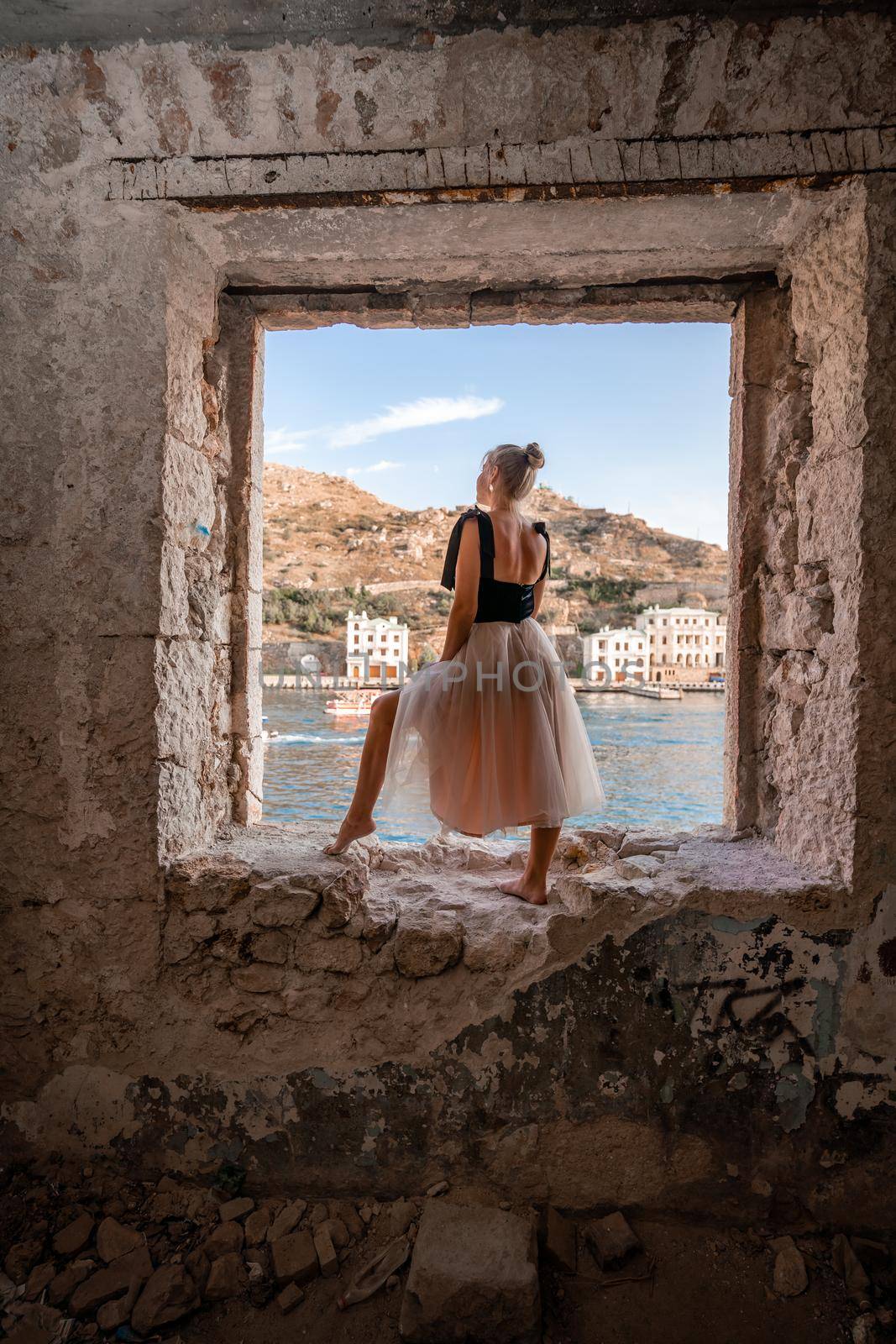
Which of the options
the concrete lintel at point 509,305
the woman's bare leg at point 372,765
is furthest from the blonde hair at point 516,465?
the woman's bare leg at point 372,765

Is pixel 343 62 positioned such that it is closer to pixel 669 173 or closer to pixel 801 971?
pixel 669 173

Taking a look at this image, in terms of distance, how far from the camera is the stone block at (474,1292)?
1.67m

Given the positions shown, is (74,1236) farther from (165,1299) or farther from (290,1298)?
(290,1298)

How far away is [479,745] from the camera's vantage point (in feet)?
6.99

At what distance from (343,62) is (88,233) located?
842mm

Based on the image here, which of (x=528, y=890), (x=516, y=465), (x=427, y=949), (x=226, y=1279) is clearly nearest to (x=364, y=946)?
(x=427, y=949)

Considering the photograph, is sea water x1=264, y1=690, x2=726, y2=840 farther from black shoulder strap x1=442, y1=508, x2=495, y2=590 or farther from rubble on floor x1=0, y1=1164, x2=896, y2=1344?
rubble on floor x1=0, y1=1164, x2=896, y2=1344

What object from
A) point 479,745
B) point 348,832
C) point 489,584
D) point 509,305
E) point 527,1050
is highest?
point 509,305

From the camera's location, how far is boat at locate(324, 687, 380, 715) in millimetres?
3234

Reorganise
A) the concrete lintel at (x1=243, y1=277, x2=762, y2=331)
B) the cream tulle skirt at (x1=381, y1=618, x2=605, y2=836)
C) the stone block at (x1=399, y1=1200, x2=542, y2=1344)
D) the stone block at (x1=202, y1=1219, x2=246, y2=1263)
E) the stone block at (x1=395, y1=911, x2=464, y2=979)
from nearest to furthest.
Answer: the stone block at (x1=399, y1=1200, x2=542, y2=1344) < the stone block at (x1=202, y1=1219, x2=246, y2=1263) < the stone block at (x1=395, y1=911, x2=464, y2=979) < the cream tulle skirt at (x1=381, y1=618, x2=605, y2=836) < the concrete lintel at (x1=243, y1=277, x2=762, y2=331)

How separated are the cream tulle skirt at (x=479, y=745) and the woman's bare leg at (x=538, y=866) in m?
0.05

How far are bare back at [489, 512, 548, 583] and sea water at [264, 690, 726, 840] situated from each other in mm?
830

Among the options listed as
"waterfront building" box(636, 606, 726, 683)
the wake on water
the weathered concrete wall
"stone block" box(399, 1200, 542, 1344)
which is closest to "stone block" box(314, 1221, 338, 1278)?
the weathered concrete wall

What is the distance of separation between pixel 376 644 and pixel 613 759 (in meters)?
1.15
